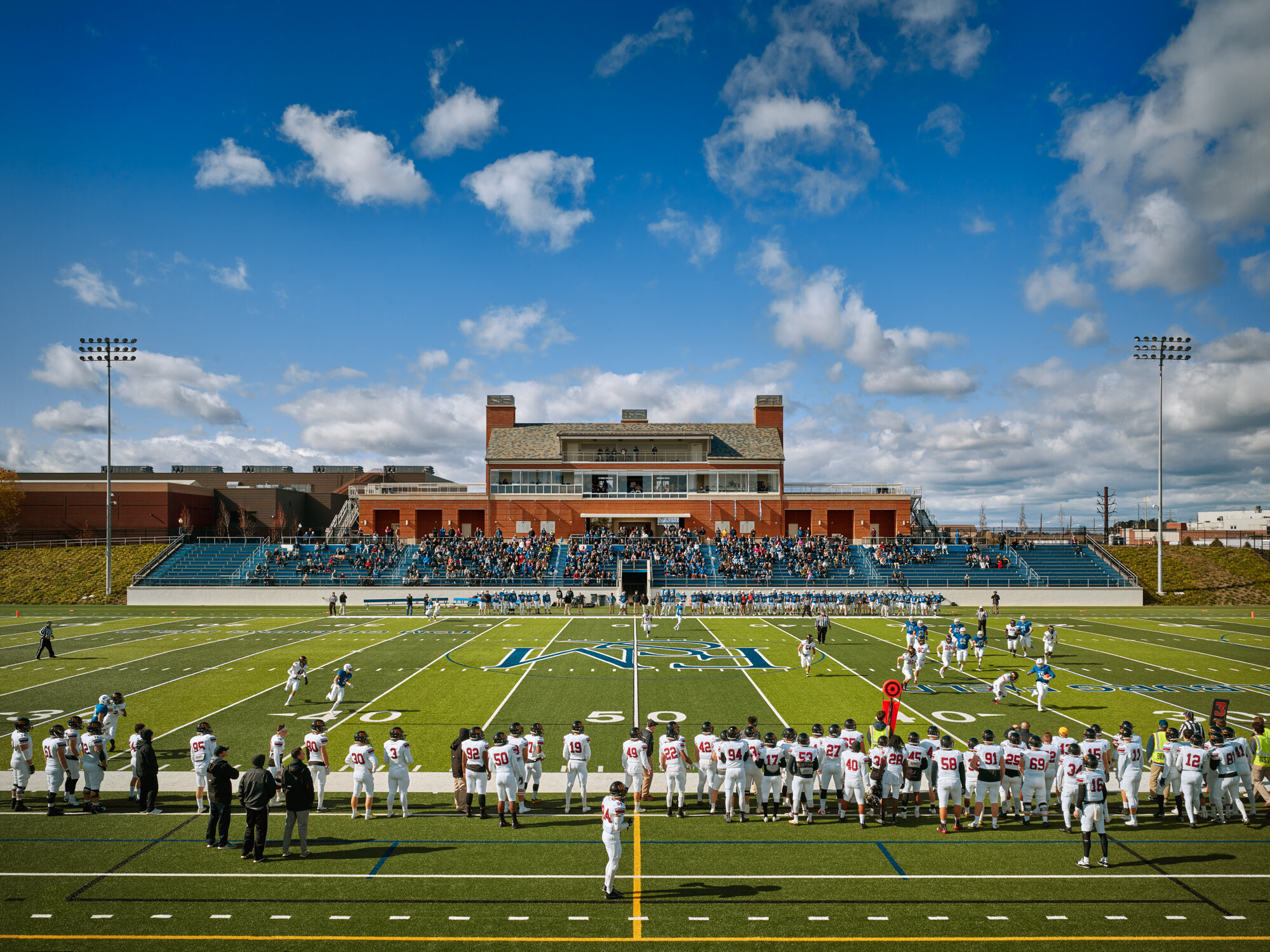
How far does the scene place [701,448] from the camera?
62000 millimetres

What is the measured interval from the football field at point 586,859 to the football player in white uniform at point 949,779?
321 millimetres

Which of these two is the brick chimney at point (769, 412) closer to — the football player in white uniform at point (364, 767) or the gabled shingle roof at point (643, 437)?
the gabled shingle roof at point (643, 437)

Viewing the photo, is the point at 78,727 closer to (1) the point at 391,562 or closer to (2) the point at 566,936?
(2) the point at 566,936

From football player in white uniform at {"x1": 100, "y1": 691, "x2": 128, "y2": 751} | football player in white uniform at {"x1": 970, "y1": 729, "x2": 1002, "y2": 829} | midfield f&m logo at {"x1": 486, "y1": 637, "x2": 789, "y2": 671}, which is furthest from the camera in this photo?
midfield f&m logo at {"x1": 486, "y1": 637, "x2": 789, "y2": 671}

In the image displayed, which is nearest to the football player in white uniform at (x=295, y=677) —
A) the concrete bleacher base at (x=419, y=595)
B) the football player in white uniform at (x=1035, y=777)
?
the football player in white uniform at (x=1035, y=777)

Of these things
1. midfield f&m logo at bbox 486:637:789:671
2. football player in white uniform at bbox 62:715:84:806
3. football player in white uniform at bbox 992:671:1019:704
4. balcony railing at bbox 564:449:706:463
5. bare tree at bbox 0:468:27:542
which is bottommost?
midfield f&m logo at bbox 486:637:789:671

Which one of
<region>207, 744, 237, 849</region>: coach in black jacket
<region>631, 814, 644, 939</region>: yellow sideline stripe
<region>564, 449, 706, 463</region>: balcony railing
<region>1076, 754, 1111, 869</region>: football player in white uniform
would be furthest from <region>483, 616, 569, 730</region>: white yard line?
<region>564, 449, 706, 463</region>: balcony railing

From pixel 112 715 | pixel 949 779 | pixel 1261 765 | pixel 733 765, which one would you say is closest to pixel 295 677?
pixel 112 715

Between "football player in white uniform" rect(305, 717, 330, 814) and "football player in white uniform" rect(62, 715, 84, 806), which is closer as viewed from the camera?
"football player in white uniform" rect(305, 717, 330, 814)

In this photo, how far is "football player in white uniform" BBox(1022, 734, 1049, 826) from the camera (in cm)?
1171

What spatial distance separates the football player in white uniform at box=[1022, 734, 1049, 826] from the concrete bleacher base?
33.5 meters

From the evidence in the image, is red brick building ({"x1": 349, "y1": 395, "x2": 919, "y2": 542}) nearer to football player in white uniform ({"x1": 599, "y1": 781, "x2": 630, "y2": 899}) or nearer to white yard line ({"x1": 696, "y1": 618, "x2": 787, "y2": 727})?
white yard line ({"x1": 696, "y1": 618, "x2": 787, "y2": 727})

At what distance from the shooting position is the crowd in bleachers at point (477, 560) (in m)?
47.3

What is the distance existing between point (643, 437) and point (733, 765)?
166 feet
